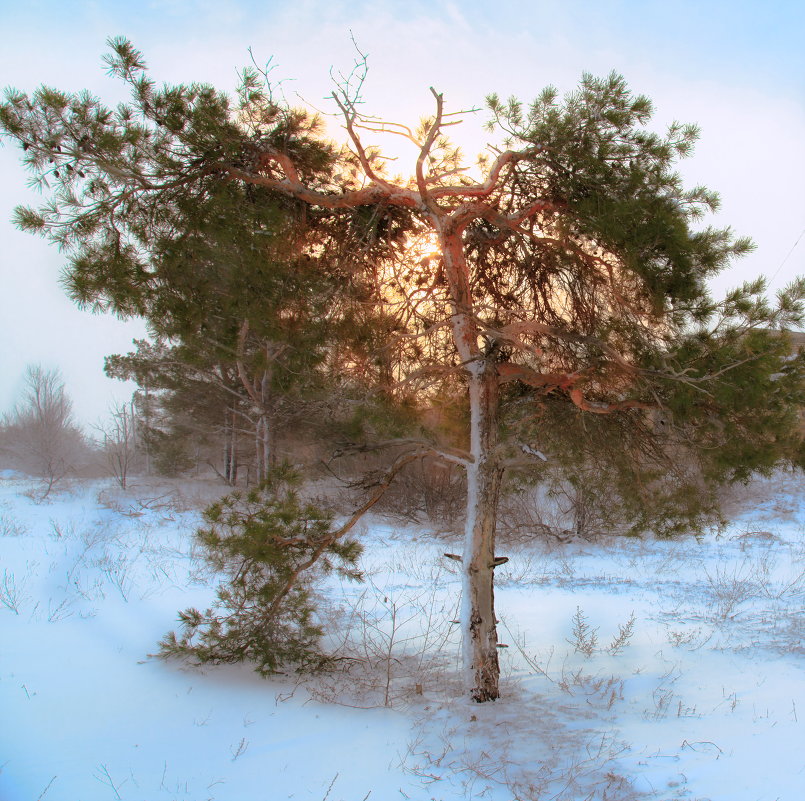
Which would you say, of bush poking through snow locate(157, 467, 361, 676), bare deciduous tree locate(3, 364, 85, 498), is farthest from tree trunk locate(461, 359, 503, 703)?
bare deciduous tree locate(3, 364, 85, 498)

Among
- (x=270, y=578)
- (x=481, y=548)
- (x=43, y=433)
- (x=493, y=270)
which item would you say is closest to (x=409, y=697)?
(x=481, y=548)

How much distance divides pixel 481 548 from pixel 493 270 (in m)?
2.78

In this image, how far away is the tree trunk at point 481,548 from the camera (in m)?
5.02

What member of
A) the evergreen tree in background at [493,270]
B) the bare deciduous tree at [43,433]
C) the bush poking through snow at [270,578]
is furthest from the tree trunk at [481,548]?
the bare deciduous tree at [43,433]

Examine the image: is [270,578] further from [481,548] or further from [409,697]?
[481,548]

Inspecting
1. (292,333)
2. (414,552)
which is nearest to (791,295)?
(292,333)

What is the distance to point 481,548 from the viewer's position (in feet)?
16.8

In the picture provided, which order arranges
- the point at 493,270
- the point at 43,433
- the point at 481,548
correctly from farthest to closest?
the point at 43,433 < the point at 493,270 < the point at 481,548

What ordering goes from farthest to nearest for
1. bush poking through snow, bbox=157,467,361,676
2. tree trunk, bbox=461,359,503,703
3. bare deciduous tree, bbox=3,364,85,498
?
1. bare deciduous tree, bbox=3,364,85,498
2. tree trunk, bbox=461,359,503,703
3. bush poking through snow, bbox=157,467,361,676

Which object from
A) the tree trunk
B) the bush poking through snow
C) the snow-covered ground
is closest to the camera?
the snow-covered ground

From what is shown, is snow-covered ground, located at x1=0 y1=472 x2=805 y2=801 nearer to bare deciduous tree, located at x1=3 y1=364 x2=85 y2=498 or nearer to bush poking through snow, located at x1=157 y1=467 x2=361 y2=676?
bush poking through snow, located at x1=157 y1=467 x2=361 y2=676

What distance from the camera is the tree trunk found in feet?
16.5

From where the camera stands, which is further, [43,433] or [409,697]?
[43,433]

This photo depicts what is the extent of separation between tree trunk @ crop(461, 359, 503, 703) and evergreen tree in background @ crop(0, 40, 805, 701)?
17mm
